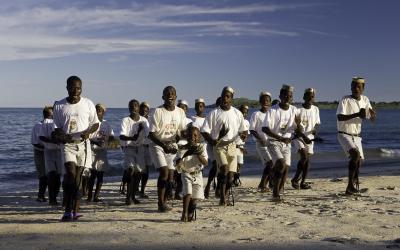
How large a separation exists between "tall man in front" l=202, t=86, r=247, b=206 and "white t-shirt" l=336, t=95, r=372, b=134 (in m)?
2.18

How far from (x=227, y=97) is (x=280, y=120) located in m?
1.31

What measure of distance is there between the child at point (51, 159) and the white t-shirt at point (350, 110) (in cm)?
547

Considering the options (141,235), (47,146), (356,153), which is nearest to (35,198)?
(47,146)

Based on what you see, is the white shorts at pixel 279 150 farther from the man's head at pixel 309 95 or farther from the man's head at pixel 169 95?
the man's head at pixel 169 95

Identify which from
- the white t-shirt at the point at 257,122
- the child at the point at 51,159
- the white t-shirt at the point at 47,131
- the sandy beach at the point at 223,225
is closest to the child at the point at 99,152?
the sandy beach at the point at 223,225

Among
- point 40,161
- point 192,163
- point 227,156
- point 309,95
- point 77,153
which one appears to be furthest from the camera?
point 309,95

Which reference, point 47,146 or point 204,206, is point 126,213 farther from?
point 47,146

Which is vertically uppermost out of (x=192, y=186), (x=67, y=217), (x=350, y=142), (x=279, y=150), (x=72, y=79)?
(x=72, y=79)

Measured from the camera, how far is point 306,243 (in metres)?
6.57

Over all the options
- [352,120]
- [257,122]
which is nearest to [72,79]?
[257,122]

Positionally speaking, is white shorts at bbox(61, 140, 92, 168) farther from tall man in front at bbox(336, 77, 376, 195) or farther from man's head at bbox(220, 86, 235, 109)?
tall man in front at bbox(336, 77, 376, 195)

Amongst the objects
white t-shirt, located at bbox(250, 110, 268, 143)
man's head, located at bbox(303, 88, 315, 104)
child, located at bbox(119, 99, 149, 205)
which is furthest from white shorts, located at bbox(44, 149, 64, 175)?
man's head, located at bbox(303, 88, 315, 104)

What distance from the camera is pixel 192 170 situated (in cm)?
824

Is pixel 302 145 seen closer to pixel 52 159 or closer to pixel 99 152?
pixel 99 152
